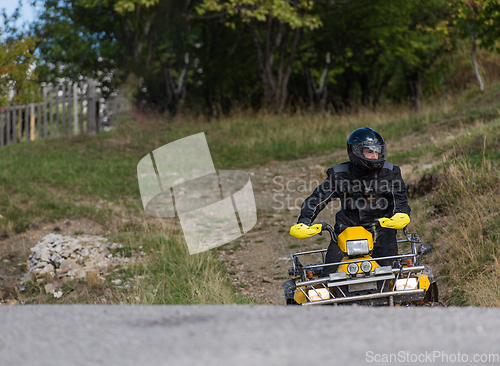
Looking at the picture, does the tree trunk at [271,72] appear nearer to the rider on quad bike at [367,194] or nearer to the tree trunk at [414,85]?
the tree trunk at [414,85]

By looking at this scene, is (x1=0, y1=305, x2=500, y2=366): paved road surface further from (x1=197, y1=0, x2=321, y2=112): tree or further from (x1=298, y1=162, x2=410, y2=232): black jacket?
(x1=197, y1=0, x2=321, y2=112): tree

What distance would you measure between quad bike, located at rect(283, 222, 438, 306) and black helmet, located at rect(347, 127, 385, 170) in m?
0.60

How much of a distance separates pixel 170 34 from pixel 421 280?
19.9 metres

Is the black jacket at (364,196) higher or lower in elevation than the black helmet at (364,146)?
lower

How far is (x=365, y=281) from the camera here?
4383 mm

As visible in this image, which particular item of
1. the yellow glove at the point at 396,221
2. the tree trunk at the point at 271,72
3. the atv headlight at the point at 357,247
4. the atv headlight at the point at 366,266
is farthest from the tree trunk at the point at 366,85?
the atv headlight at the point at 366,266

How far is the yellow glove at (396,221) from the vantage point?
15.3 feet

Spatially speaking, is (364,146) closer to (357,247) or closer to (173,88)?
(357,247)

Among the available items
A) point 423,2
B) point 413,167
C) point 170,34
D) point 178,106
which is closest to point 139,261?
point 413,167

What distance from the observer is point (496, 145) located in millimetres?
9211

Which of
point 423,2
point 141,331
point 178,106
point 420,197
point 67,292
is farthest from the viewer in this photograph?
point 423,2

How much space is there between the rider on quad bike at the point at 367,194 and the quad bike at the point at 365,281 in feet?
0.84

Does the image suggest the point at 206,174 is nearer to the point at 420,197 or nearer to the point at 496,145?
the point at 420,197

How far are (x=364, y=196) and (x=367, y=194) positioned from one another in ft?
0.12
